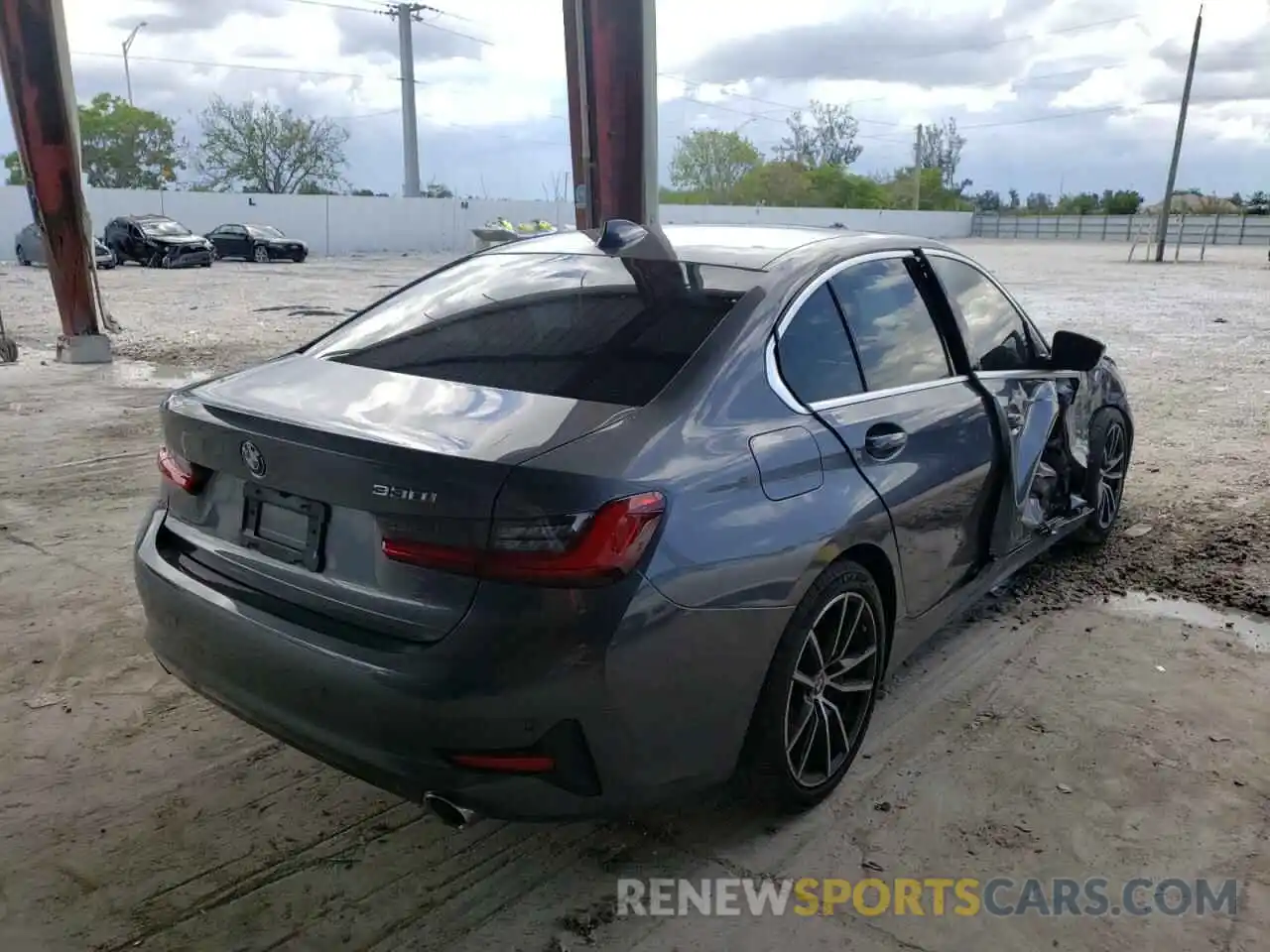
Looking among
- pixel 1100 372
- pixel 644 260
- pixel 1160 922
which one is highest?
pixel 644 260

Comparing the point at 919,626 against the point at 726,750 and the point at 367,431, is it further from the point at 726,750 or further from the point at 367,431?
the point at 367,431

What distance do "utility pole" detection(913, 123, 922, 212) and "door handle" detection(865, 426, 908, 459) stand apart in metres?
74.8

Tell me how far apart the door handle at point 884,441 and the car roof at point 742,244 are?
598mm

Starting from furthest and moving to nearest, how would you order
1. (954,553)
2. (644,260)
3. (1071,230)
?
(1071,230)
(954,553)
(644,260)

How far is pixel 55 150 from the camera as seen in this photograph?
10.9 meters

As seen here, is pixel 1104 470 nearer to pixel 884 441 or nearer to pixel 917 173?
pixel 884 441

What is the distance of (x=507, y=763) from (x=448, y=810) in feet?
0.63

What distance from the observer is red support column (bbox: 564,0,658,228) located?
27.8ft

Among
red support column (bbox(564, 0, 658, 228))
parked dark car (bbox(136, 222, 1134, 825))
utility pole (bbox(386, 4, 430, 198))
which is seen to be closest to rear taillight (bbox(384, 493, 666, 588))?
parked dark car (bbox(136, 222, 1134, 825))

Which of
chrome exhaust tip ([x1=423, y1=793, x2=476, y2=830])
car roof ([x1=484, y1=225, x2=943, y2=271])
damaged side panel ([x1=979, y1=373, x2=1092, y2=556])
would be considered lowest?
chrome exhaust tip ([x1=423, y1=793, x2=476, y2=830])

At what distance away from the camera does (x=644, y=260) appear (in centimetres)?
326

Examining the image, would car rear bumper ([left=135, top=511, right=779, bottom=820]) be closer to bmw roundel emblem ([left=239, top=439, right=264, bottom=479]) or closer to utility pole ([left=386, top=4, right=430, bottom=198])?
bmw roundel emblem ([left=239, top=439, right=264, bottom=479])

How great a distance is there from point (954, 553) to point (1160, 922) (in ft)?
4.24

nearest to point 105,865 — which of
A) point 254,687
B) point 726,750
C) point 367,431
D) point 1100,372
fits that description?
point 254,687
